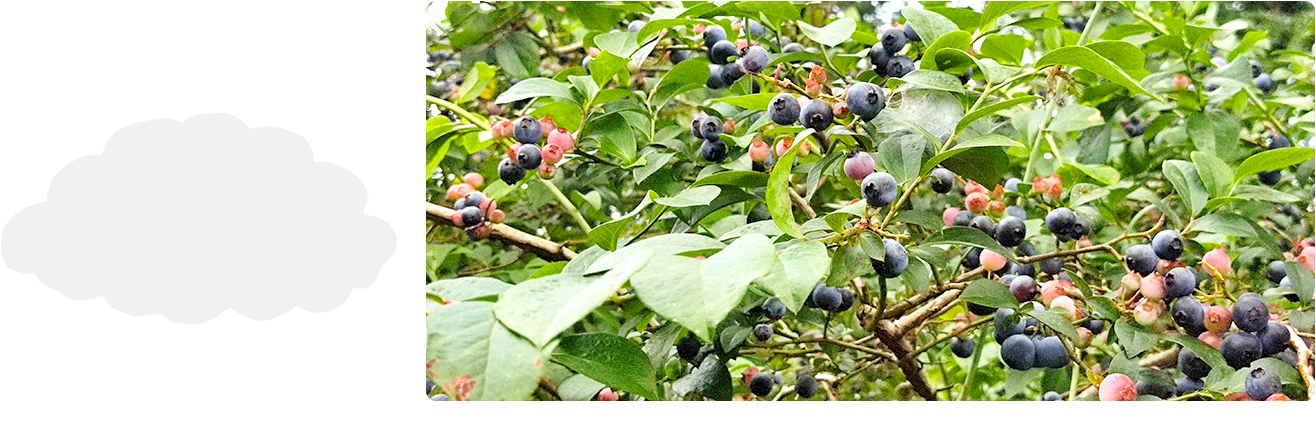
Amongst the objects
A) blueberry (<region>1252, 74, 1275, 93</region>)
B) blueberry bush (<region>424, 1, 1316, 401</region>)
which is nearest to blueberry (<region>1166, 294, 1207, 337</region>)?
blueberry bush (<region>424, 1, 1316, 401</region>)

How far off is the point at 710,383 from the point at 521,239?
0.26 meters

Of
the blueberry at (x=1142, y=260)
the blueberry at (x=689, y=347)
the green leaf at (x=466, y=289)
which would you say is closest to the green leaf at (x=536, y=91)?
the blueberry at (x=689, y=347)

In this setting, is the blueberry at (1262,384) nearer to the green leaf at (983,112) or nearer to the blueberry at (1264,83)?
the green leaf at (983,112)

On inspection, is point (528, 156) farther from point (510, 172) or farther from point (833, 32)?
point (833, 32)

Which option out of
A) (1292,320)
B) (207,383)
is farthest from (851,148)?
(207,383)

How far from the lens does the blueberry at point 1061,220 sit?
805mm

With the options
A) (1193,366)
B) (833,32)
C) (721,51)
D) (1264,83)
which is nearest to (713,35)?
(721,51)

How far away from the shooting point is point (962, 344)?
40.6 inches

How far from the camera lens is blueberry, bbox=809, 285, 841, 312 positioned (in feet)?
2.30

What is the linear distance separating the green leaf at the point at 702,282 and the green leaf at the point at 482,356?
0.18 ft

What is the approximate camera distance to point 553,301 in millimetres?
387

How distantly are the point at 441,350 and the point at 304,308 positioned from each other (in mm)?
460

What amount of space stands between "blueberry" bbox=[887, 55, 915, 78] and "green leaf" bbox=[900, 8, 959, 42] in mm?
33
